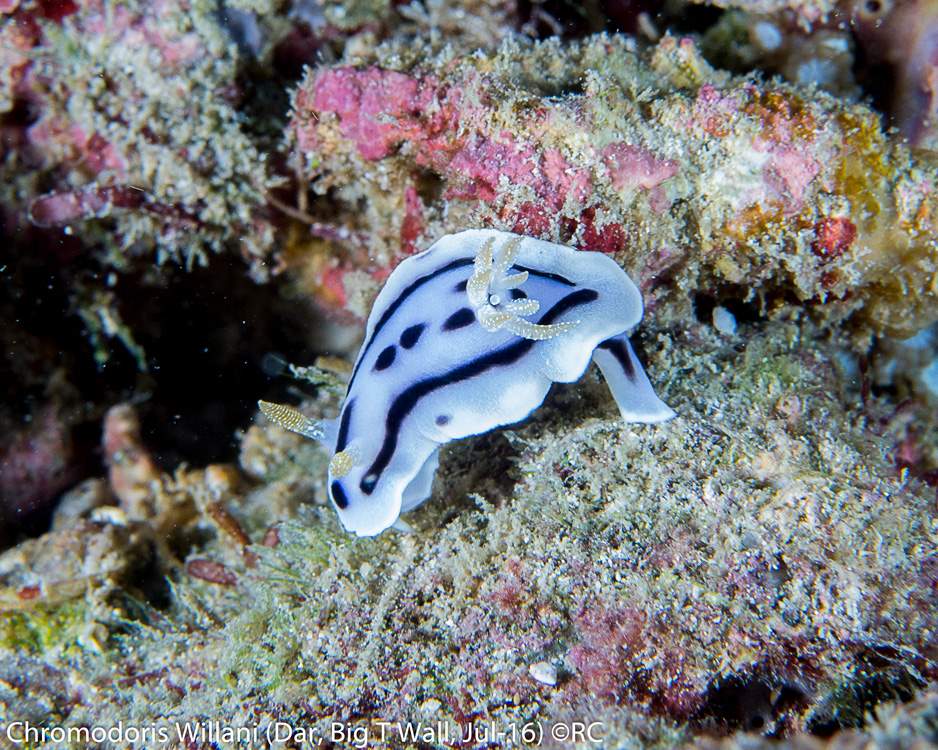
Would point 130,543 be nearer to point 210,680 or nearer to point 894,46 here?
point 210,680

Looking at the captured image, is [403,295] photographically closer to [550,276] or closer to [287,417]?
[550,276]

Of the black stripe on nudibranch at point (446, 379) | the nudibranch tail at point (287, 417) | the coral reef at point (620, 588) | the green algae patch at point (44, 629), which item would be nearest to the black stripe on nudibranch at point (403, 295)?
the nudibranch tail at point (287, 417)

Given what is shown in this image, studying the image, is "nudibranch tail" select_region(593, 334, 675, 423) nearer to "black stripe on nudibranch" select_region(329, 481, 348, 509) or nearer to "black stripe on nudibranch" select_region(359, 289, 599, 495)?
"black stripe on nudibranch" select_region(359, 289, 599, 495)

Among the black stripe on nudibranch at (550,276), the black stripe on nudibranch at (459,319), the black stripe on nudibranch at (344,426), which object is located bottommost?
the black stripe on nudibranch at (344,426)

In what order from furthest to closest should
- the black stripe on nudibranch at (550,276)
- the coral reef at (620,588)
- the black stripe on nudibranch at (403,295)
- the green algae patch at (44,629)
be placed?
the green algae patch at (44,629) < the black stripe on nudibranch at (403,295) < the black stripe on nudibranch at (550,276) < the coral reef at (620,588)

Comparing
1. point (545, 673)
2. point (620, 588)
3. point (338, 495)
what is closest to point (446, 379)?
point (338, 495)

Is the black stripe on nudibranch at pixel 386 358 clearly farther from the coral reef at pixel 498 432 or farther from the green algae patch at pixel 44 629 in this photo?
the green algae patch at pixel 44 629
